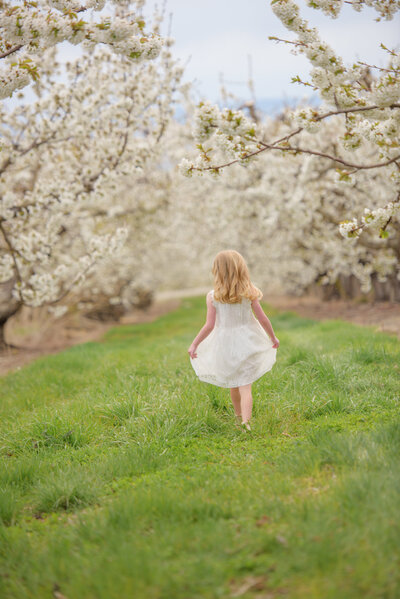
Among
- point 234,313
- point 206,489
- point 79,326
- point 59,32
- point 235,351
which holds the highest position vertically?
point 59,32

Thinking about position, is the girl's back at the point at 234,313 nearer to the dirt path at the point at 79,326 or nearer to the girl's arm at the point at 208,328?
the girl's arm at the point at 208,328

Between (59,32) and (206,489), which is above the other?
(59,32)

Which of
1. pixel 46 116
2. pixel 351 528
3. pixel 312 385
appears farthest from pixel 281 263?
pixel 351 528

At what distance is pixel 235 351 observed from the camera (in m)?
4.39

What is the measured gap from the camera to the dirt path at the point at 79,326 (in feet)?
32.8

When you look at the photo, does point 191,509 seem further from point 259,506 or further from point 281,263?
point 281,263

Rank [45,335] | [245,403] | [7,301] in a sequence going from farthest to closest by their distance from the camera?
[45,335], [7,301], [245,403]

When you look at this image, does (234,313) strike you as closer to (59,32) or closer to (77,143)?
(59,32)

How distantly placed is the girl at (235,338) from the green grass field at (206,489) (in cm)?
31

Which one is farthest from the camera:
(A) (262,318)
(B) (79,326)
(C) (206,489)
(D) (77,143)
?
(B) (79,326)

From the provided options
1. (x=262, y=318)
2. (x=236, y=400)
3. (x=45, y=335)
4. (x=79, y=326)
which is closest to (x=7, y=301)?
(x=45, y=335)

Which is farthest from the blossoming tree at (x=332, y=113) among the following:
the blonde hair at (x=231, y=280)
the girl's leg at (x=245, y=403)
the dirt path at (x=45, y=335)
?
the dirt path at (x=45, y=335)

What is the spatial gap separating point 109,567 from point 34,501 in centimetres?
117

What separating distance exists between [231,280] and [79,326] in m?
11.3
